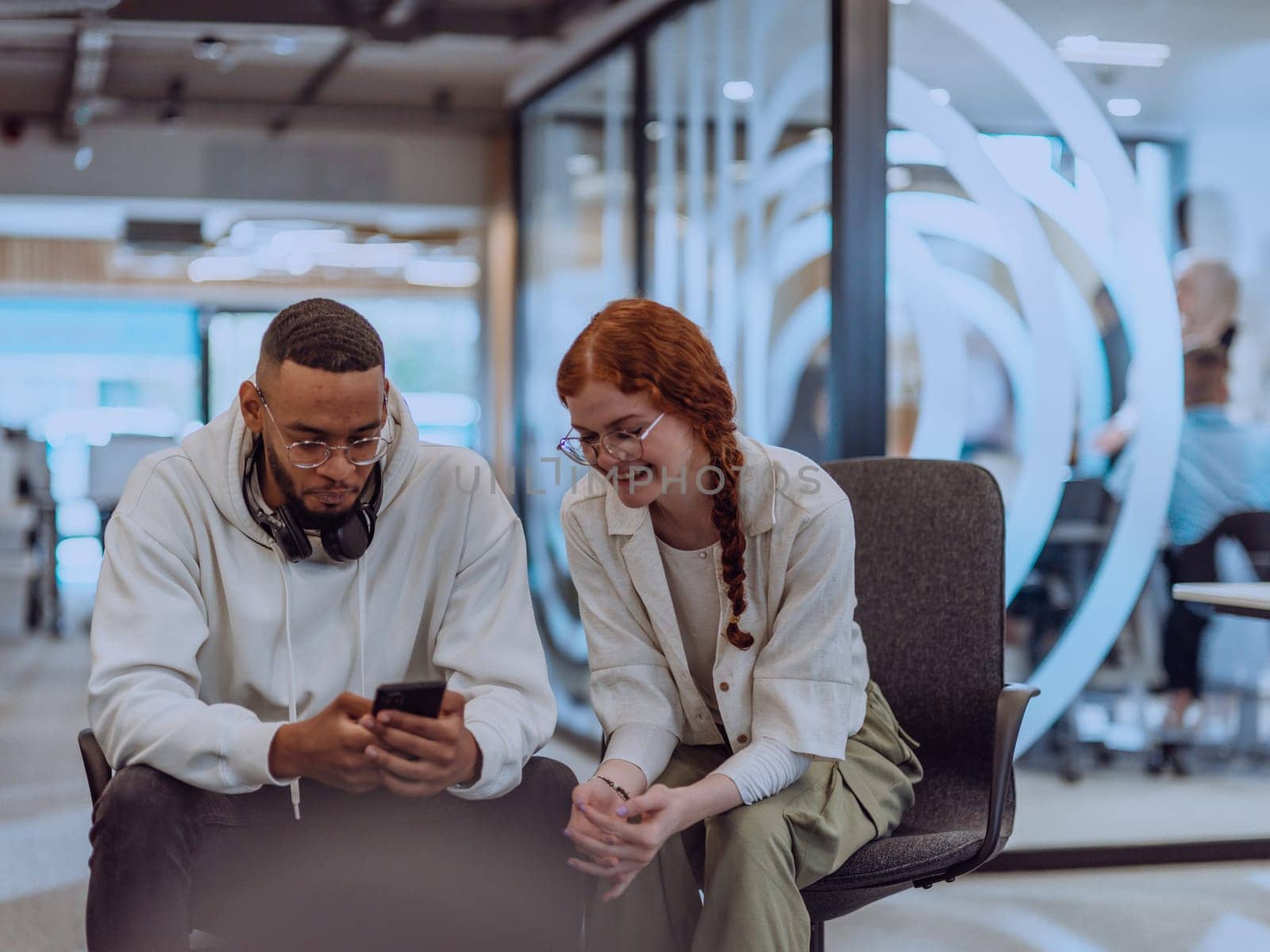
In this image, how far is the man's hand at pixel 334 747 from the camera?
153cm

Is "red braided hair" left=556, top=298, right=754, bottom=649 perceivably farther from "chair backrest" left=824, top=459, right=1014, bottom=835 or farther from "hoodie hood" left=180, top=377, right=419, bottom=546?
"chair backrest" left=824, top=459, right=1014, bottom=835

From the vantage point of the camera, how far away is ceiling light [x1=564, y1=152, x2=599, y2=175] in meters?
6.12

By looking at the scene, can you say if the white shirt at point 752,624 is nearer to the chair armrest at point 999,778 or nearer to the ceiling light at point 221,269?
the chair armrest at point 999,778

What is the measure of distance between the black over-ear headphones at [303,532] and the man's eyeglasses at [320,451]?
0.24 feet

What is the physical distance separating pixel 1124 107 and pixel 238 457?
2472 millimetres

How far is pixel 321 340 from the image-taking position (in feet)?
5.67

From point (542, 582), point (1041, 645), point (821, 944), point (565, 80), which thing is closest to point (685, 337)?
point (821, 944)

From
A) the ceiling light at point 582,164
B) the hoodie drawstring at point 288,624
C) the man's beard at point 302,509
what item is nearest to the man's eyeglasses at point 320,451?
the man's beard at point 302,509

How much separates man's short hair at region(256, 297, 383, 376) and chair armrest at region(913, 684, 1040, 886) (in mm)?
978

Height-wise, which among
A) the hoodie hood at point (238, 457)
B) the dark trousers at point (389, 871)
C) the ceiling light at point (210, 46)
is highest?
the ceiling light at point (210, 46)

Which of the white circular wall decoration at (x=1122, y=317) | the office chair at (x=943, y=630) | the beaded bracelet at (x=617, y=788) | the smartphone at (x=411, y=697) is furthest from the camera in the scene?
the white circular wall decoration at (x=1122, y=317)

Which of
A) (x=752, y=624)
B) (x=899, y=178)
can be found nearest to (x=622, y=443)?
(x=752, y=624)

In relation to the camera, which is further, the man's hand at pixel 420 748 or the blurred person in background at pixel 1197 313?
the blurred person in background at pixel 1197 313

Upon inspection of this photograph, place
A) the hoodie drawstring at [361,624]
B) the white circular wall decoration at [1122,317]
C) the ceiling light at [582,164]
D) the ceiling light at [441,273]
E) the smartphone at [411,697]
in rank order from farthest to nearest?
the ceiling light at [441,273] < the ceiling light at [582,164] < the white circular wall decoration at [1122,317] < the hoodie drawstring at [361,624] < the smartphone at [411,697]
